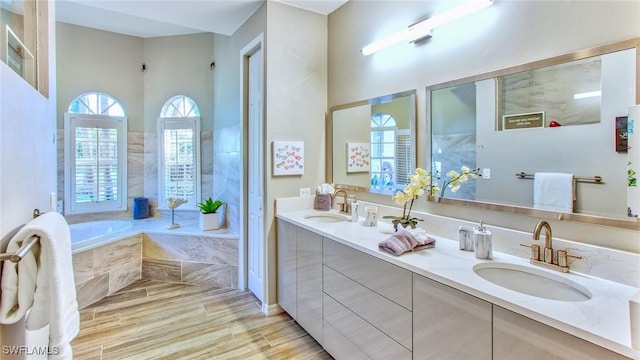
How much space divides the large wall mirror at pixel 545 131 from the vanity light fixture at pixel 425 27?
374mm

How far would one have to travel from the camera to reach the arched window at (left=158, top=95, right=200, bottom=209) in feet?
14.3

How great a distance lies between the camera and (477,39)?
1794mm

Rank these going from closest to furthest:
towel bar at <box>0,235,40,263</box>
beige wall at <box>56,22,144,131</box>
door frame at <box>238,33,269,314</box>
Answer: towel bar at <box>0,235,40,263</box>
door frame at <box>238,33,269,314</box>
beige wall at <box>56,22,144,131</box>

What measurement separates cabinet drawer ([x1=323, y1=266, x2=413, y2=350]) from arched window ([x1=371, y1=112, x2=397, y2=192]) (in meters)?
0.83

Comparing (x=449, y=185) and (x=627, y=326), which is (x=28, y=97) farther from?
(x=627, y=326)

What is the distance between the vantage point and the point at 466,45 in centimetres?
185

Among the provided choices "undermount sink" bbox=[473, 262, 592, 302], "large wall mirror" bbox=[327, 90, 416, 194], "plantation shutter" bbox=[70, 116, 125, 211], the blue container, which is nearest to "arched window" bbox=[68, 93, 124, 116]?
"plantation shutter" bbox=[70, 116, 125, 211]

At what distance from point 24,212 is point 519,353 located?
1912 mm

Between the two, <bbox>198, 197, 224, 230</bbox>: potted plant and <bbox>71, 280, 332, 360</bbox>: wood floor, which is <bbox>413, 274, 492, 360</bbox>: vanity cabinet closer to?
<bbox>71, 280, 332, 360</bbox>: wood floor

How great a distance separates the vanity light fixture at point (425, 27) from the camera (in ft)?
5.78

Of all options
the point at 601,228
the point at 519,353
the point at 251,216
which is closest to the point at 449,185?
the point at 601,228

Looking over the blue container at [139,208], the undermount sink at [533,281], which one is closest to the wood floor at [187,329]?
the blue container at [139,208]

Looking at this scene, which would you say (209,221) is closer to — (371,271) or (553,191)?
(371,271)

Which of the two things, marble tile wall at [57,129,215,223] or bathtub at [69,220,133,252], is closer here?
bathtub at [69,220,133,252]
